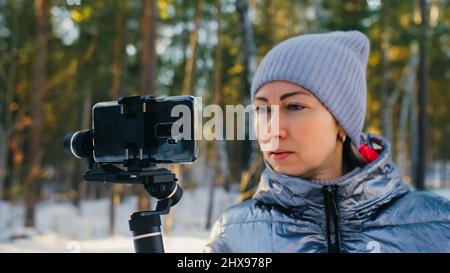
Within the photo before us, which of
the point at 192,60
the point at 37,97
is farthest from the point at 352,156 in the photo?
the point at 37,97

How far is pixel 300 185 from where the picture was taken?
5.13 ft

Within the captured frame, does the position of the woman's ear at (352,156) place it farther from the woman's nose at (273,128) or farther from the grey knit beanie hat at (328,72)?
the woman's nose at (273,128)

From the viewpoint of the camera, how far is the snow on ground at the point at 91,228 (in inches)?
400

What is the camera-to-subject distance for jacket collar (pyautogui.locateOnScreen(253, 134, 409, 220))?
153 cm

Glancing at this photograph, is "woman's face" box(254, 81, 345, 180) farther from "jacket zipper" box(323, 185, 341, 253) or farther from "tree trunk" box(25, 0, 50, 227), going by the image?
"tree trunk" box(25, 0, 50, 227)

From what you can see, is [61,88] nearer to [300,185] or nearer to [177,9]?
[177,9]

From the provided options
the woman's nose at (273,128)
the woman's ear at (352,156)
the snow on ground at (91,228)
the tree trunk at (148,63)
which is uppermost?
the tree trunk at (148,63)

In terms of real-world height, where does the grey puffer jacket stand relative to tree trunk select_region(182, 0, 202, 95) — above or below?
below

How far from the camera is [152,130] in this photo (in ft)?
4.65

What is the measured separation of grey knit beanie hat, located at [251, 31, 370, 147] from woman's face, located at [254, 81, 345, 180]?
1.2 inches

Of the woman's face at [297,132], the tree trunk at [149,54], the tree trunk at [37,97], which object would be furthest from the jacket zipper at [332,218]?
the tree trunk at [37,97]

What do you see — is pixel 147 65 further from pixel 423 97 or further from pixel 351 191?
pixel 423 97

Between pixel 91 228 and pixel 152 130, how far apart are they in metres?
16.1

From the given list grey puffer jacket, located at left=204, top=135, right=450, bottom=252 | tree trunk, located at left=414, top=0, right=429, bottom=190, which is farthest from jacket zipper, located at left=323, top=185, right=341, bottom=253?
tree trunk, located at left=414, top=0, right=429, bottom=190
